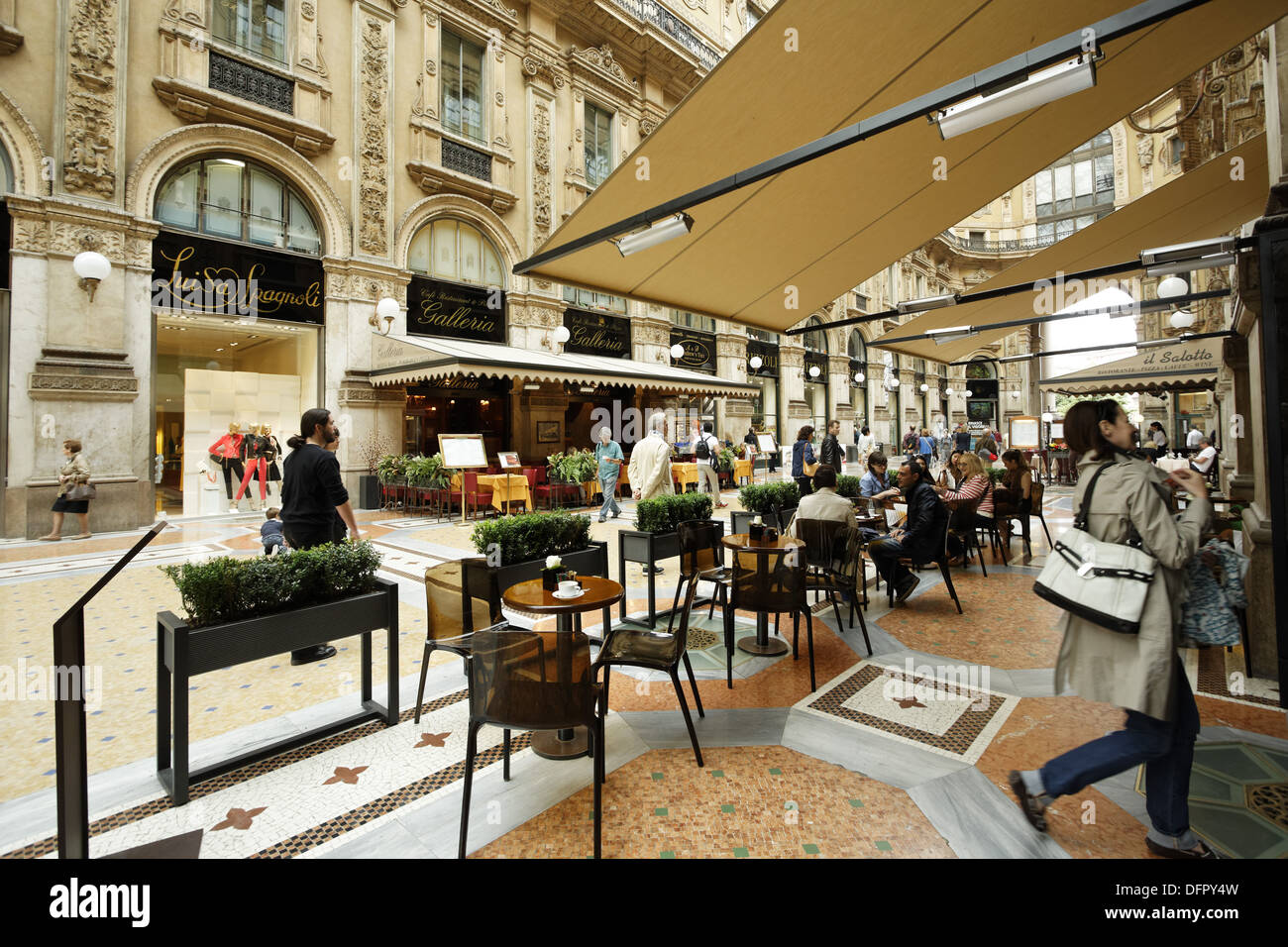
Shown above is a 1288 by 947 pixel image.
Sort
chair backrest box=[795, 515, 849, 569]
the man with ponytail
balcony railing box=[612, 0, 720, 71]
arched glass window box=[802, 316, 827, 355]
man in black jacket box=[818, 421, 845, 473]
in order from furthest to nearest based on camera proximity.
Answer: arched glass window box=[802, 316, 827, 355] → balcony railing box=[612, 0, 720, 71] → man in black jacket box=[818, 421, 845, 473] → chair backrest box=[795, 515, 849, 569] → the man with ponytail

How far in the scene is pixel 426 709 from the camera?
3232 millimetres

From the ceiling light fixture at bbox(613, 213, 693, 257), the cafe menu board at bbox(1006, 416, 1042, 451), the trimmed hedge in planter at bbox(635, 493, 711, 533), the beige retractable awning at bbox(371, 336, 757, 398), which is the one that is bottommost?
the trimmed hedge in planter at bbox(635, 493, 711, 533)

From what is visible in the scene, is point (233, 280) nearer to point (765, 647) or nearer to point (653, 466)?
point (653, 466)

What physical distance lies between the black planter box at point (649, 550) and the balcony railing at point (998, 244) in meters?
35.8

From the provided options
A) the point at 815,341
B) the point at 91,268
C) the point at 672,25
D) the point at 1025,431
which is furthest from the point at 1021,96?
the point at 815,341

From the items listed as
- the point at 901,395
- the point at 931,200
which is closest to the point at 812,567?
the point at 931,200

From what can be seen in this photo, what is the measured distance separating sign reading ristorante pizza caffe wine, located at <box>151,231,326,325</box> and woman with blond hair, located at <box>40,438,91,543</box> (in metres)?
2.77

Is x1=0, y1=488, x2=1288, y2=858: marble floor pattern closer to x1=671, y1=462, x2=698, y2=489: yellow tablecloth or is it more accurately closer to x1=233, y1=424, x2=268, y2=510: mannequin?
x1=233, y1=424, x2=268, y2=510: mannequin

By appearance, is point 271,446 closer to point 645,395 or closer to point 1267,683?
point 645,395

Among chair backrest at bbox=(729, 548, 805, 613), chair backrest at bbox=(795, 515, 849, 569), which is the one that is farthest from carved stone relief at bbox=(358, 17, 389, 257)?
chair backrest at bbox=(729, 548, 805, 613)

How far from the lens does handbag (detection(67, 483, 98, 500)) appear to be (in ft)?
25.7

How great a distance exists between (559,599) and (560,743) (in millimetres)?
706

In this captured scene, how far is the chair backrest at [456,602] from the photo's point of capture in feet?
10.1
